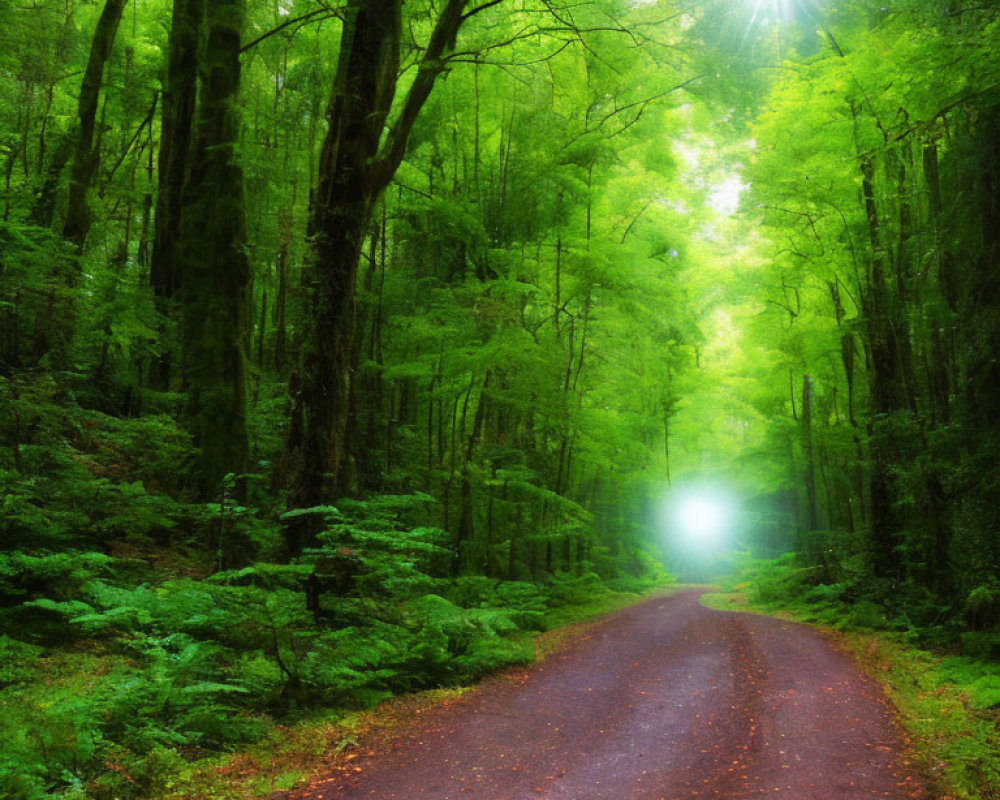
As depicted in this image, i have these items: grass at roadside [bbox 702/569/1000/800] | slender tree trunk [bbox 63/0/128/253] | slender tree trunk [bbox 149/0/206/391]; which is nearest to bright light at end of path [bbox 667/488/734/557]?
grass at roadside [bbox 702/569/1000/800]

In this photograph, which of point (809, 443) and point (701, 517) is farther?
point (701, 517)

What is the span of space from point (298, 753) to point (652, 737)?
2984 mm

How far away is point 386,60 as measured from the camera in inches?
291

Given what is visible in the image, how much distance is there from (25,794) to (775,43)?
1529 cm

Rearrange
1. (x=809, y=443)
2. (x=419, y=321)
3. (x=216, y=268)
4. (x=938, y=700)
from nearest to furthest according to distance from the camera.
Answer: (x=938, y=700)
(x=216, y=268)
(x=419, y=321)
(x=809, y=443)

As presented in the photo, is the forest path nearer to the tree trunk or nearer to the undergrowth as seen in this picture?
the undergrowth

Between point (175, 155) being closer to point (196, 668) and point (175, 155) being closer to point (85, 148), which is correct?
point (85, 148)

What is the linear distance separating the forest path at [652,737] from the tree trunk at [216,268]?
Answer: 4831mm

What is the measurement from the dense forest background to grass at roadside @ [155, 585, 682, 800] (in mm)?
217

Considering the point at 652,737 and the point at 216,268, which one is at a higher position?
the point at 216,268

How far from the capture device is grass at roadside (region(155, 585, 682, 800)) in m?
3.92

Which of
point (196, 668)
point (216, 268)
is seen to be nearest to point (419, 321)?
point (216, 268)

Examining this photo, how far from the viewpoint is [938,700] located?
21.1ft

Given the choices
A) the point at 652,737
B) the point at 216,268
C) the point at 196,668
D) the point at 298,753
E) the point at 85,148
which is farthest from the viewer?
the point at 85,148
